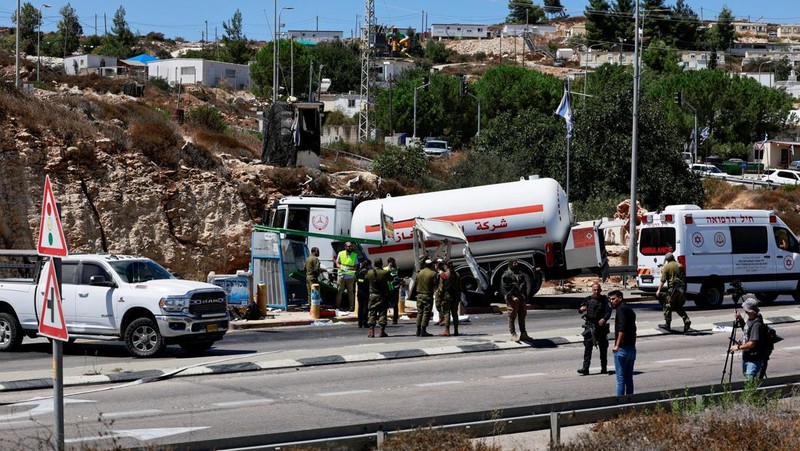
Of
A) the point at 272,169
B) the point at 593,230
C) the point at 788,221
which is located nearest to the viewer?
the point at 593,230

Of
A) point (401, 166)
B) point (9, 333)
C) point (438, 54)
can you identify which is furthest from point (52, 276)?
point (438, 54)

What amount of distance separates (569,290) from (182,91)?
6550cm

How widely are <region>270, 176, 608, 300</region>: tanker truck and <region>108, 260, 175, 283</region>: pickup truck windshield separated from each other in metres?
10.1

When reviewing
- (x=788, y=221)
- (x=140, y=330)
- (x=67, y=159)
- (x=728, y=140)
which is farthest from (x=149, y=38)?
(x=140, y=330)

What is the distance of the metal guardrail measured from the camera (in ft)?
32.4

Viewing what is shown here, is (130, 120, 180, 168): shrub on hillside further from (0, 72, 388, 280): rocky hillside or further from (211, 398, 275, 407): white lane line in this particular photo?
(211, 398, 275, 407): white lane line

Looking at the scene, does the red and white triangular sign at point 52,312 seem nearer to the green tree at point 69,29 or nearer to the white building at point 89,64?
the white building at point 89,64

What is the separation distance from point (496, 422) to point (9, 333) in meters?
13.5

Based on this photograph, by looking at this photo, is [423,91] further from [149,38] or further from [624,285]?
[149,38]

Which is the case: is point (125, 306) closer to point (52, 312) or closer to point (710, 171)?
point (52, 312)

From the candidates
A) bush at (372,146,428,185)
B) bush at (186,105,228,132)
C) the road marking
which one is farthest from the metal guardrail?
bush at (186,105,228,132)

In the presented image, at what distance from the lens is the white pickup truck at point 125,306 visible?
20266 millimetres

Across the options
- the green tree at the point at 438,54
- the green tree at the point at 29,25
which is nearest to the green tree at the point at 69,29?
the green tree at the point at 29,25

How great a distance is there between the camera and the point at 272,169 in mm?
41094
